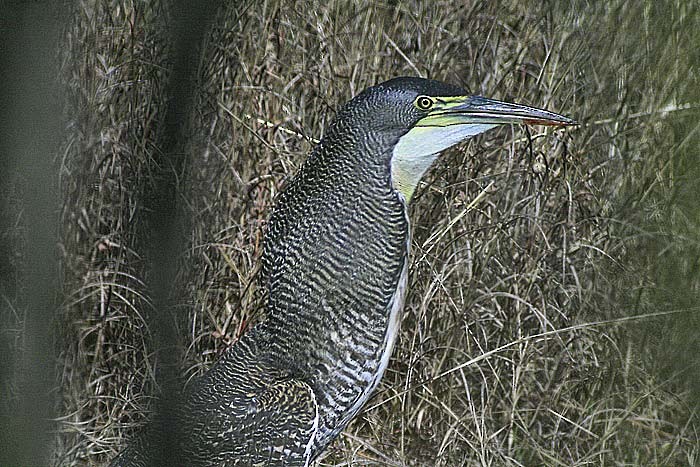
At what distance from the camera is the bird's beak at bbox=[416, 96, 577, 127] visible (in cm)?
158

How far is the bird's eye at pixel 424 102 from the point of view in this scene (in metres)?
1.67

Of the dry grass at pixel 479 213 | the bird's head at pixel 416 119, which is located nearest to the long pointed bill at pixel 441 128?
the bird's head at pixel 416 119

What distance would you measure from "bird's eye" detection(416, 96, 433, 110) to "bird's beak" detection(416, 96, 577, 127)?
1 cm

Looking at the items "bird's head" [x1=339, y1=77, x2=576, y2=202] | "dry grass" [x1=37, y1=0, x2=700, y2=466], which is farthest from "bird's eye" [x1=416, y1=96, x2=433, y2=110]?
"dry grass" [x1=37, y1=0, x2=700, y2=466]

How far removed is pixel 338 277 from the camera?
1633 mm

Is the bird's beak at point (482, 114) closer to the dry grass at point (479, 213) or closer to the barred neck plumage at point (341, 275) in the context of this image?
the barred neck plumage at point (341, 275)

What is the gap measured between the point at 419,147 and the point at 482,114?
0.12 meters

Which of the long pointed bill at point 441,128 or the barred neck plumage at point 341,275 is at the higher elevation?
the long pointed bill at point 441,128

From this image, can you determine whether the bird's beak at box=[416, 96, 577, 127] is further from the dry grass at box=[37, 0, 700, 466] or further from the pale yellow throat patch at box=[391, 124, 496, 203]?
the dry grass at box=[37, 0, 700, 466]

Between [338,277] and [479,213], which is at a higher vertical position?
[338,277]

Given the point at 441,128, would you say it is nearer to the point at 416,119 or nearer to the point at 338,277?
the point at 416,119

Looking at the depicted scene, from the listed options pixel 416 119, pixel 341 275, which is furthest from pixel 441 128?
pixel 341 275

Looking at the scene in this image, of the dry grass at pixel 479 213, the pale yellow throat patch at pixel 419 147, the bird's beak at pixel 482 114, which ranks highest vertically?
the bird's beak at pixel 482 114

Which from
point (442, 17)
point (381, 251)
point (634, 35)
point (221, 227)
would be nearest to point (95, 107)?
point (221, 227)
